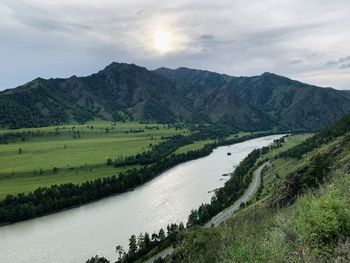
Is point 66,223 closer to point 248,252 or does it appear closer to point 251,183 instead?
point 251,183

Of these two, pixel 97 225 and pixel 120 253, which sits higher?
pixel 120 253

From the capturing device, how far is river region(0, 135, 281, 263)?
373 ft

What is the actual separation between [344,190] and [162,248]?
260 feet

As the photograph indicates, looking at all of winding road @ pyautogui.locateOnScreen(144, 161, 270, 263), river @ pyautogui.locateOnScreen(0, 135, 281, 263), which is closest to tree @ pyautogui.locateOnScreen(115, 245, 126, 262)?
river @ pyautogui.locateOnScreen(0, 135, 281, 263)

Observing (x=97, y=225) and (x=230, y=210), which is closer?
(x=97, y=225)

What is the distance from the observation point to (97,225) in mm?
136750

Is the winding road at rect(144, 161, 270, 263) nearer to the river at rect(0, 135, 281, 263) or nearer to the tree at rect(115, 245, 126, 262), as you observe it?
the tree at rect(115, 245, 126, 262)

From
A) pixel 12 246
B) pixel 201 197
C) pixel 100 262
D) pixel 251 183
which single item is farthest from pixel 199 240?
pixel 251 183

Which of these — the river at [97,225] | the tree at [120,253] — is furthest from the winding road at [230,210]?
the river at [97,225]

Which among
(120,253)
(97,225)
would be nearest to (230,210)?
(97,225)

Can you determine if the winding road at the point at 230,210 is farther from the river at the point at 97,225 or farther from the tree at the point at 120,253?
the river at the point at 97,225

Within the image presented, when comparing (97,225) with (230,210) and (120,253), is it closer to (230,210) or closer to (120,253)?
(120,253)

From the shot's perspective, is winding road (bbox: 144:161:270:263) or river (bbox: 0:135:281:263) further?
river (bbox: 0:135:281:263)

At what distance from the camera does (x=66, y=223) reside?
468 ft
